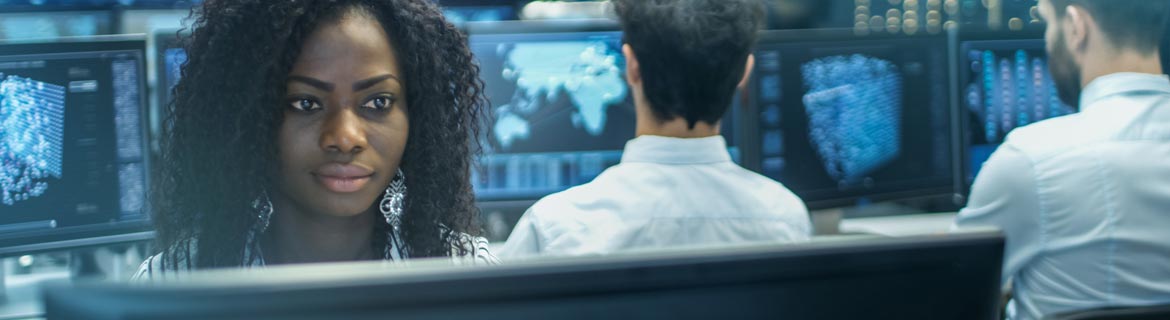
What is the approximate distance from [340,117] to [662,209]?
0.50 metres

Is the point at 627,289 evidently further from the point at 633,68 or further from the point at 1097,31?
the point at 1097,31

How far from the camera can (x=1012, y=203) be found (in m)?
1.60

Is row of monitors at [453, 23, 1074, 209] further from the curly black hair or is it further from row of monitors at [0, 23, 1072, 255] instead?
the curly black hair

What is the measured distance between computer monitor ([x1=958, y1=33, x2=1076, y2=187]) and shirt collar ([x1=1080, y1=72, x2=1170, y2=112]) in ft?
1.95

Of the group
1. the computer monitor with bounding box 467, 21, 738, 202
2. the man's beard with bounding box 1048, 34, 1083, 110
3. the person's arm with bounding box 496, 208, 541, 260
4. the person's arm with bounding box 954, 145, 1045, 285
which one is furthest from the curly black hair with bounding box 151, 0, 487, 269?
the man's beard with bounding box 1048, 34, 1083, 110

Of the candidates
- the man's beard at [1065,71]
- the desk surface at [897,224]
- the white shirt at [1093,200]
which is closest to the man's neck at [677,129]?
the white shirt at [1093,200]

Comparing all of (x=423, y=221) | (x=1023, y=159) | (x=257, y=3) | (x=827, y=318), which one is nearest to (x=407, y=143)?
(x=423, y=221)

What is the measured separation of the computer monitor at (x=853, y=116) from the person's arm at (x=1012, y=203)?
520 millimetres

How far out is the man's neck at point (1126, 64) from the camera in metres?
1.67

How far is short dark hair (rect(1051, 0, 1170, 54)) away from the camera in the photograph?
5.50ft

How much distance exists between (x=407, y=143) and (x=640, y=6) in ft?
1.56

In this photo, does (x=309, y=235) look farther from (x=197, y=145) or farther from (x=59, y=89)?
(x=59, y=89)

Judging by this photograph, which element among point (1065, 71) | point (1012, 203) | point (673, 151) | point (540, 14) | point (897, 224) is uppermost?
point (540, 14)

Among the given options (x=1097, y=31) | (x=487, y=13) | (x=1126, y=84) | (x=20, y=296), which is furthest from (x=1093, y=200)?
(x=20, y=296)
